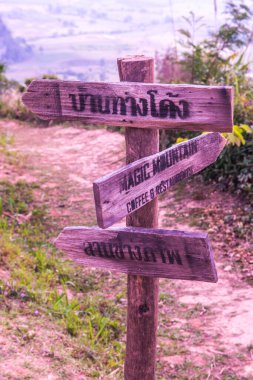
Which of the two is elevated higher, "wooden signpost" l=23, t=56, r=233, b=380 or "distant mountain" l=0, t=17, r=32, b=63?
"wooden signpost" l=23, t=56, r=233, b=380

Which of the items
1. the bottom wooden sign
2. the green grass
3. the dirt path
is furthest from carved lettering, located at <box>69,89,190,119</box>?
the dirt path

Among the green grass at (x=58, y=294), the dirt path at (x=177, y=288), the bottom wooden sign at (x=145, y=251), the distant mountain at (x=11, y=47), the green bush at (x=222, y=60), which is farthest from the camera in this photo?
the distant mountain at (x=11, y=47)

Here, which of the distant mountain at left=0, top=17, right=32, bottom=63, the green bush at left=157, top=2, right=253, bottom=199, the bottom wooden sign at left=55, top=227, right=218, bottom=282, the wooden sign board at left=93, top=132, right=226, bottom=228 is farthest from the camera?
the distant mountain at left=0, top=17, right=32, bottom=63

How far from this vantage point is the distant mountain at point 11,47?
51281mm

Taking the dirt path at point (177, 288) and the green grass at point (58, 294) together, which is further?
the dirt path at point (177, 288)

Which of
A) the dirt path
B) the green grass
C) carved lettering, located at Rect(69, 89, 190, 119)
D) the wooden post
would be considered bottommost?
the dirt path

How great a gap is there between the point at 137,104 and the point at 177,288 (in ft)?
10.4

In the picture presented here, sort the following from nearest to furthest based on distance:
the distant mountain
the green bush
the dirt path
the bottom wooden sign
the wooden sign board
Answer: the wooden sign board → the bottom wooden sign → the dirt path → the green bush → the distant mountain

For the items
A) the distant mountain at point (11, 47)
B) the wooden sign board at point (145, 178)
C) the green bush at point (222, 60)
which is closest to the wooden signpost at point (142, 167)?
the wooden sign board at point (145, 178)

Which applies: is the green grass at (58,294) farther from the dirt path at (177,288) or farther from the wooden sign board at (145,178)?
the wooden sign board at (145,178)

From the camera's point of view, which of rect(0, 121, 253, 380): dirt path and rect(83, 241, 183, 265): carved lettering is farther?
rect(0, 121, 253, 380): dirt path

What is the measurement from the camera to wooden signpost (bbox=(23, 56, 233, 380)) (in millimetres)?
2133

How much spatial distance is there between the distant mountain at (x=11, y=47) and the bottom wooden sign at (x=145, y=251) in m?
47.2

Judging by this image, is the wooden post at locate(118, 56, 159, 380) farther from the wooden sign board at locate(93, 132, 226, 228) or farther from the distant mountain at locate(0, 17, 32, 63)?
the distant mountain at locate(0, 17, 32, 63)
